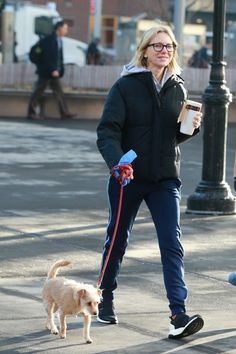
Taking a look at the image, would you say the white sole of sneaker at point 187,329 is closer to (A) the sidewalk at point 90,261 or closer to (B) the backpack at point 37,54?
(A) the sidewalk at point 90,261

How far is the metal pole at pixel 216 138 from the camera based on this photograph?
40.7 feet

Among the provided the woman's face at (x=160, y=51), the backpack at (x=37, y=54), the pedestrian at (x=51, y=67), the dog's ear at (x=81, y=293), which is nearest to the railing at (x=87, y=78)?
the pedestrian at (x=51, y=67)

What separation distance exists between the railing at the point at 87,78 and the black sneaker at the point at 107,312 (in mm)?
19426

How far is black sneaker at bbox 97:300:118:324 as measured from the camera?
7.47m

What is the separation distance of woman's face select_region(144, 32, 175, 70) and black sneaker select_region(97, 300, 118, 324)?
1.54m

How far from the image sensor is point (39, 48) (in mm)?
25156

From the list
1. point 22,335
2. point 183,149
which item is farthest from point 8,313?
point 183,149

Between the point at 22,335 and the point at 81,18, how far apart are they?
6894 cm

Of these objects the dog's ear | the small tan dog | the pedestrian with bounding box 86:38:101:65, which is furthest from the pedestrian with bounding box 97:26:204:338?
the pedestrian with bounding box 86:38:101:65

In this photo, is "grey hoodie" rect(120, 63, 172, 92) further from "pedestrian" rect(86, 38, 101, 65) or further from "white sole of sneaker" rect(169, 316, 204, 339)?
"pedestrian" rect(86, 38, 101, 65)

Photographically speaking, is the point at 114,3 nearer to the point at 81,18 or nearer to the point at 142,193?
the point at 81,18

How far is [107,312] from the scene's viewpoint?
747cm

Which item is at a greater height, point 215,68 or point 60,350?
point 215,68

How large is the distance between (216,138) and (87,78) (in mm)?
15151
